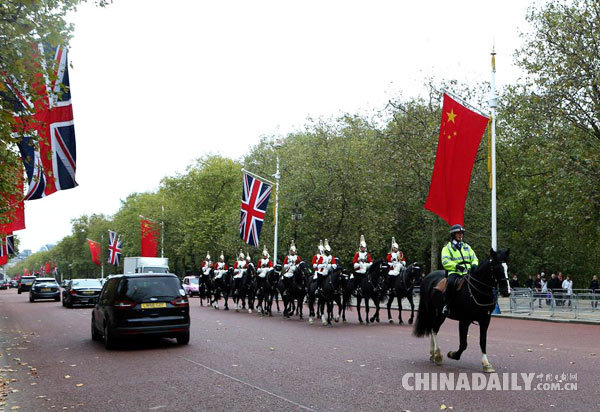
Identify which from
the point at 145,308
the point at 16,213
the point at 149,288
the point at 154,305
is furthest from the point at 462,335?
the point at 16,213

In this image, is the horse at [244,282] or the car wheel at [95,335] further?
the horse at [244,282]

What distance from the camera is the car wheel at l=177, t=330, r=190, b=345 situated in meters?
14.5

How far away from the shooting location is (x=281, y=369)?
425 inches

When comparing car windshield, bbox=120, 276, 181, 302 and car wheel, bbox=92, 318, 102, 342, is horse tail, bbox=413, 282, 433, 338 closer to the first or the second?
car windshield, bbox=120, 276, 181, 302

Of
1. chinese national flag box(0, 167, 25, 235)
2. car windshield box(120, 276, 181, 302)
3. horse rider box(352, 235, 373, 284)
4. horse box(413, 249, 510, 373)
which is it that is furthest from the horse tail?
chinese national flag box(0, 167, 25, 235)

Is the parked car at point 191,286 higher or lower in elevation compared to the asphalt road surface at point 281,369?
lower

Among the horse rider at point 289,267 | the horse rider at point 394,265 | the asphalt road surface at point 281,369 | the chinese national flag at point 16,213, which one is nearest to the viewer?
the asphalt road surface at point 281,369

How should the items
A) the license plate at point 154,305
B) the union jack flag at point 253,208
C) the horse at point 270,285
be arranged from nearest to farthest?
the license plate at point 154,305, the horse at point 270,285, the union jack flag at point 253,208

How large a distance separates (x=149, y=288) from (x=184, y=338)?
1.58 metres

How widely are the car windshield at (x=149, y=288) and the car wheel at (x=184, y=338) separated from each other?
1.01 m

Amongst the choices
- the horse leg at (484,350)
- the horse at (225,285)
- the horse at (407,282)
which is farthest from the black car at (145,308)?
the horse at (225,285)

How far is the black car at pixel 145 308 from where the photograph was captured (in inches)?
535

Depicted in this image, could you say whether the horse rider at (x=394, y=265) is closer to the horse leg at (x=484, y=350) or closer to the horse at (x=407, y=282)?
the horse at (x=407, y=282)

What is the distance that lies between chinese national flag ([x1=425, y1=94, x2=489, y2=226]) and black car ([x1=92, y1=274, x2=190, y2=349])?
384 inches
